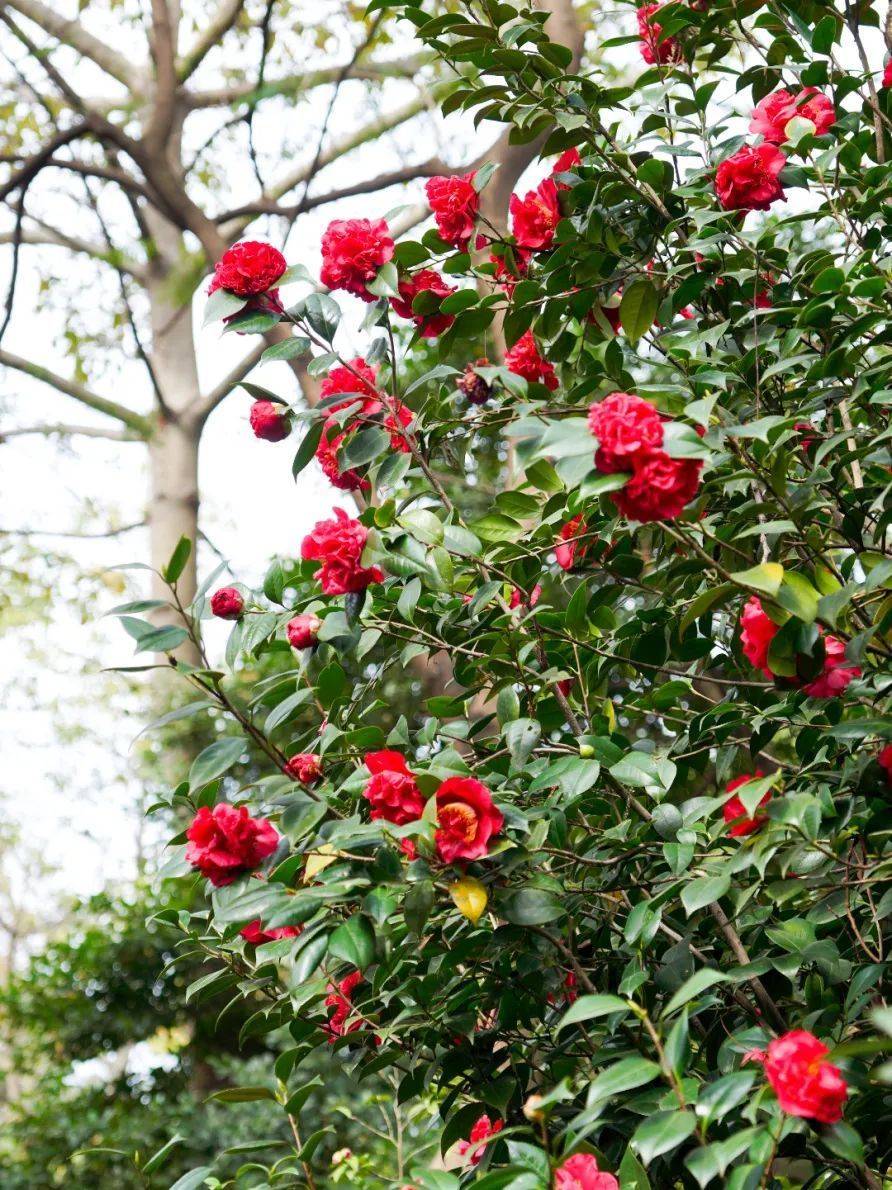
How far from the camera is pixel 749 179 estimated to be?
1400 millimetres

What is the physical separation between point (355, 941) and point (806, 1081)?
0.35 m

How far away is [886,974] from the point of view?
3.78 feet

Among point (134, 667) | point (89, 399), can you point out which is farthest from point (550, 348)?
point (89, 399)

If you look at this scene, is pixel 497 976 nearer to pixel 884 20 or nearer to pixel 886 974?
pixel 886 974

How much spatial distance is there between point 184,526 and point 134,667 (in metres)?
5.14

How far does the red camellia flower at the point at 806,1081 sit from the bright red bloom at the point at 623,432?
1.47 feet

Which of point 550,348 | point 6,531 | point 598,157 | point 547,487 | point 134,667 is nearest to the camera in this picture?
point 134,667

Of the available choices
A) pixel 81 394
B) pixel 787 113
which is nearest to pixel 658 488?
pixel 787 113

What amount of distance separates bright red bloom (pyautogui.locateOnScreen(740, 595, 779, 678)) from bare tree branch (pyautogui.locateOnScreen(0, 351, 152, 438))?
5.31m

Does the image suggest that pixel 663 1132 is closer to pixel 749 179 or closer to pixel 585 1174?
pixel 585 1174

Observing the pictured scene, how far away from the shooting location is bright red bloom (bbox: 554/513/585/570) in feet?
4.51

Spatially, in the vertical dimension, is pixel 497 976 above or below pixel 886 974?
above

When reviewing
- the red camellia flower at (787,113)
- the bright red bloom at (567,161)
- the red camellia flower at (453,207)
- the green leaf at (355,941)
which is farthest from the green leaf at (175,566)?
the red camellia flower at (787,113)

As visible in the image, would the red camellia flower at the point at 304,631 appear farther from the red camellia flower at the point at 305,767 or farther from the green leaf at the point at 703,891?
the green leaf at the point at 703,891
